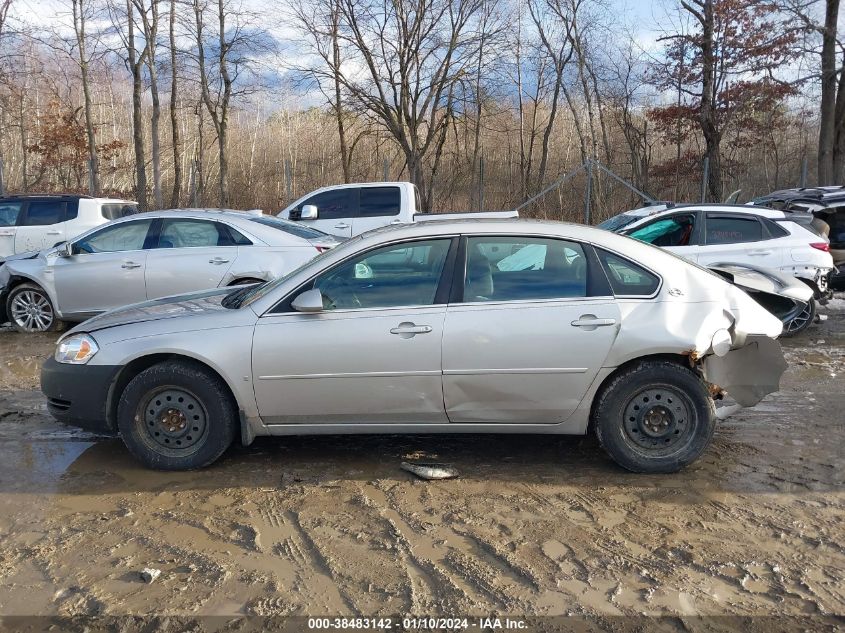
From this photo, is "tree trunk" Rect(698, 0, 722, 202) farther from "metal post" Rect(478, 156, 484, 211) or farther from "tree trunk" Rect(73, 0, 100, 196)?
"tree trunk" Rect(73, 0, 100, 196)

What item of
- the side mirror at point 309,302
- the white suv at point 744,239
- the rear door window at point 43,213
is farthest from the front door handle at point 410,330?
the rear door window at point 43,213

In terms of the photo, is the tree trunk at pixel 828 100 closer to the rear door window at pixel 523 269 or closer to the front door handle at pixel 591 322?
the rear door window at pixel 523 269

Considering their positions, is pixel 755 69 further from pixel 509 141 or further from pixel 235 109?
pixel 235 109

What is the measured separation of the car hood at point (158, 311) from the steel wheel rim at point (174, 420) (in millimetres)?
519

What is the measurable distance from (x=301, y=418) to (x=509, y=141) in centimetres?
2495

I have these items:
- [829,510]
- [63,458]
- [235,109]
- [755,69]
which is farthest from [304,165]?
[829,510]

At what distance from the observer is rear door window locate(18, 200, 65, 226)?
12.1 metres

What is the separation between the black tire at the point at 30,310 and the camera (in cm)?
920

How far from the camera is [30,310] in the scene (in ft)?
30.2

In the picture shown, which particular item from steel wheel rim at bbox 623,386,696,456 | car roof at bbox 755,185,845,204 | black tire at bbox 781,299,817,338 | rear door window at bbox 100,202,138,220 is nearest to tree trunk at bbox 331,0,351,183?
rear door window at bbox 100,202,138,220

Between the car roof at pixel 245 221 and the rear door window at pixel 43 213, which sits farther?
the rear door window at pixel 43 213

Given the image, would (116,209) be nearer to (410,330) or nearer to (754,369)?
(410,330)

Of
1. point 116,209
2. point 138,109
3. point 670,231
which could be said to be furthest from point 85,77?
point 670,231

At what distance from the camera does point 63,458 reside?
4.88 meters
